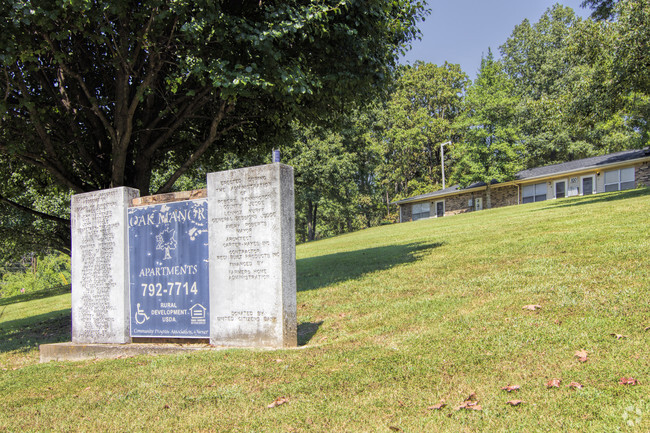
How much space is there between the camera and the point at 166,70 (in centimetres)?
1130

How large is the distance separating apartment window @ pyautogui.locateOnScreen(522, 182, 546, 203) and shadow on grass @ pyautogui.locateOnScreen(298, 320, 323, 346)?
117 ft

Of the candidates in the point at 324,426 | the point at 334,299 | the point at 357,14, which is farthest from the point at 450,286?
the point at 357,14

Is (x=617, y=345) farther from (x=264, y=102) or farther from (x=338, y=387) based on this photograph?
(x=264, y=102)

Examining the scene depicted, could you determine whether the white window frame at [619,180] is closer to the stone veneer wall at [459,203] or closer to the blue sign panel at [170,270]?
the stone veneer wall at [459,203]

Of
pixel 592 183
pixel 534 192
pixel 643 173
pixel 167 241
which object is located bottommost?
pixel 167 241

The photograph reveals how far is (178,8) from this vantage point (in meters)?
8.10

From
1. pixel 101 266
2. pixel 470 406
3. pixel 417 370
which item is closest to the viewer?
pixel 470 406

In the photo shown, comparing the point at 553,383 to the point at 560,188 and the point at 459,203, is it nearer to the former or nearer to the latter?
the point at 560,188

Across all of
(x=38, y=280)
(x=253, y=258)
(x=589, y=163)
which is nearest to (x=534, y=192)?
(x=589, y=163)

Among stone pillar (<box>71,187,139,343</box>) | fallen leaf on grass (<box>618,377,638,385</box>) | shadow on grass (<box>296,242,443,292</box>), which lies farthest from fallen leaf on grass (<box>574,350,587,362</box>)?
shadow on grass (<box>296,242,443,292</box>)

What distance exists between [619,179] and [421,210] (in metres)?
18.0

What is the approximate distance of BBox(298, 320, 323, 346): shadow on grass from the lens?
693 centimetres

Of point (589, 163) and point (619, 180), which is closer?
point (619, 180)

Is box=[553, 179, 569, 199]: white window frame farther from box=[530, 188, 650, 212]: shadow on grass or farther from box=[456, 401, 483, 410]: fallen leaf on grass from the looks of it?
box=[456, 401, 483, 410]: fallen leaf on grass
